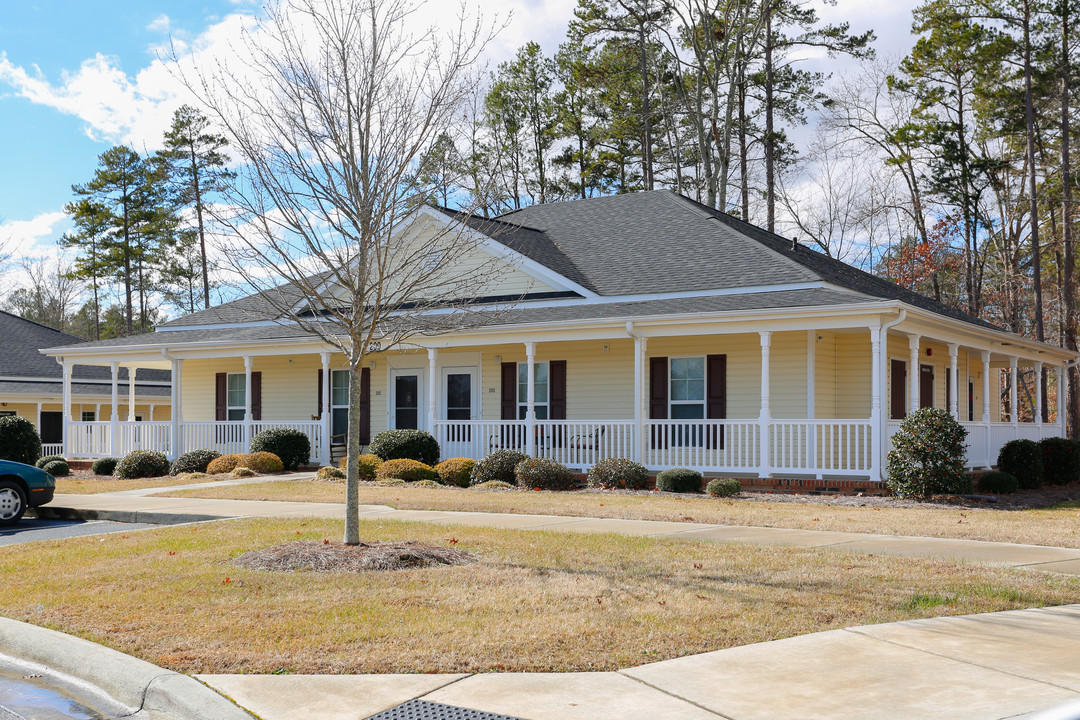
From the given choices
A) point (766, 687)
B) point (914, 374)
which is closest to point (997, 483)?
point (914, 374)

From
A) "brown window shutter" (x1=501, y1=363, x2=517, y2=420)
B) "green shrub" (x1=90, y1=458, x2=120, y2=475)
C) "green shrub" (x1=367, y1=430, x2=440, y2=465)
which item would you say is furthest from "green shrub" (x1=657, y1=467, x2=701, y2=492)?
"green shrub" (x1=90, y1=458, x2=120, y2=475)

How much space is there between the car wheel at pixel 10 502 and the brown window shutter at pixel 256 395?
12.6 metres

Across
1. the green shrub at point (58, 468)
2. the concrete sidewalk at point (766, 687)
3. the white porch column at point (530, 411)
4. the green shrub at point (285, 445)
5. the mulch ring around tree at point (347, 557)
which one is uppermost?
the white porch column at point (530, 411)

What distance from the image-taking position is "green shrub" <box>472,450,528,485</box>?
19.2 m

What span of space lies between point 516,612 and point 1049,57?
3379 centimetres

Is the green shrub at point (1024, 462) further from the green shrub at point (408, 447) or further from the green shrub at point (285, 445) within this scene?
the green shrub at point (285, 445)

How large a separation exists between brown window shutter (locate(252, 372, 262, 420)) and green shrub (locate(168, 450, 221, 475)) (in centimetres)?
366

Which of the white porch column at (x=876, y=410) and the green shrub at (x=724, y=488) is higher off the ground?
the white porch column at (x=876, y=410)

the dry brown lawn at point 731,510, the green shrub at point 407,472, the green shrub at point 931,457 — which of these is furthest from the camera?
the green shrub at point 407,472

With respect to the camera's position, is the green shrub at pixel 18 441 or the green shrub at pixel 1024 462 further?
the green shrub at pixel 18 441

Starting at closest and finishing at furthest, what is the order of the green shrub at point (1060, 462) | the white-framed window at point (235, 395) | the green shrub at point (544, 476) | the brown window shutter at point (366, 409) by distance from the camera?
1. the green shrub at point (544, 476)
2. the green shrub at point (1060, 462)
3. the brown window shutter at point (366, 409)
4. the white-framed window at point (235, 395)

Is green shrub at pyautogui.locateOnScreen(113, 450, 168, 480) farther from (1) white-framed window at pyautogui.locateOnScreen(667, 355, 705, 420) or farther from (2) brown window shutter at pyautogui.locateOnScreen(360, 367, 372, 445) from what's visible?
(1) white-framed window at pyautogui.locateOnScreen(667, 355, 705, 420)

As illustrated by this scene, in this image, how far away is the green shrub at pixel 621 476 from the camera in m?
18.3

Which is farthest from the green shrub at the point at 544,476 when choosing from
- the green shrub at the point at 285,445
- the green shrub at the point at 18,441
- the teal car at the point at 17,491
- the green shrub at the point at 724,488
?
the green shrub at the point at 18,441
